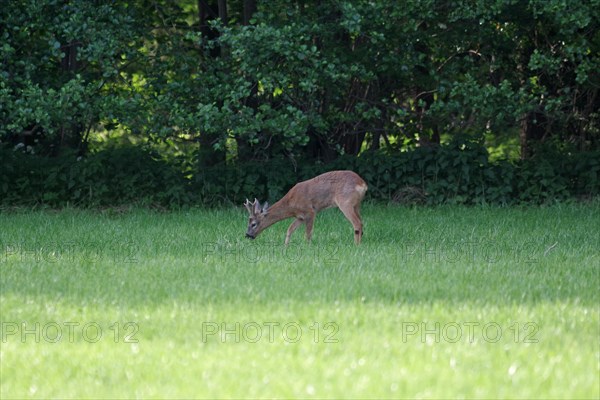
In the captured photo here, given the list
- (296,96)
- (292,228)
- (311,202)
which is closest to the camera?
(292,228)

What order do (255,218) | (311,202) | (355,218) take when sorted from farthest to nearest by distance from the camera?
(311,202)
(255,218)
(355,218)

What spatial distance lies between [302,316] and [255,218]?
5.65 meters

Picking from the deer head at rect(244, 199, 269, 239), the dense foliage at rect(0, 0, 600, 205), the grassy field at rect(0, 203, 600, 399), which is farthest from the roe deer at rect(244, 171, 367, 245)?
the dense foliage at rect(0, 0, 600, 205)

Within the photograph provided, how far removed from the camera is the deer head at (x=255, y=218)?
12820mm

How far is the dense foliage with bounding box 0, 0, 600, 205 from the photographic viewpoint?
55.6 feet

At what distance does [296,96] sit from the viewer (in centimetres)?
1802

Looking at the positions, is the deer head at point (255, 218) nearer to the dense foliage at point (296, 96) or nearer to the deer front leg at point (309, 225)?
the deer front leg at point (309, 225)

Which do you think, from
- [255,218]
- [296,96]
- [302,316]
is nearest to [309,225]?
[255,218]

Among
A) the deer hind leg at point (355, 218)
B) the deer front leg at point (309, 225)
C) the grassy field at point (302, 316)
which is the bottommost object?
the deer front leg at point (309, 225)

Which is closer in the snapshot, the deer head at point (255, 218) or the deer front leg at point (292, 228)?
the deer front leg at point (292, 228)

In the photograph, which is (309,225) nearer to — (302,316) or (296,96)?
(296,96)

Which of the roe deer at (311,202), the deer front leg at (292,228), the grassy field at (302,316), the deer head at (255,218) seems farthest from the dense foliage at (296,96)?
the grassy field at (302,316)

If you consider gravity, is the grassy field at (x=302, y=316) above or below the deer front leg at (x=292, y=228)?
above

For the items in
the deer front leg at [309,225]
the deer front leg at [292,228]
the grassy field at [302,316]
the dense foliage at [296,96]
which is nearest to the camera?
the grassy field at [302,316]
